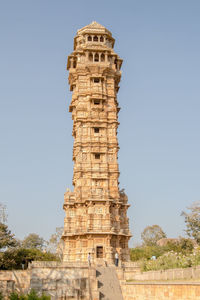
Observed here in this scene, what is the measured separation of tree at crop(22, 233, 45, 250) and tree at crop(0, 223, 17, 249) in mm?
36533

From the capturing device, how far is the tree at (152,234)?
76.7 metres

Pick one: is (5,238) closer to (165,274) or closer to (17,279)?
(17,279)

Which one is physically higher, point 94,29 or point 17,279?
point 94,29

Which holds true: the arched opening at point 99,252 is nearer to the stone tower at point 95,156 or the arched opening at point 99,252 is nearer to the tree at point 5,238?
the stone tower at point 95,156

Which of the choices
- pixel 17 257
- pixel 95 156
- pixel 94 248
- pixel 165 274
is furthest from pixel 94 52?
pixel 165 274

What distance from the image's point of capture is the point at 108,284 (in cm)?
2673

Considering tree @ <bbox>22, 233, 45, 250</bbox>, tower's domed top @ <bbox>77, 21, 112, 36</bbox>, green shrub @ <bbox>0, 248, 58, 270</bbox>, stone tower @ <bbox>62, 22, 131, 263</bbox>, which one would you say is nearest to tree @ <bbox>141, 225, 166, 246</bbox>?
tree @ <bbox>22, 233, 45, 250</bbox>

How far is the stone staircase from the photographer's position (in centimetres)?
2533

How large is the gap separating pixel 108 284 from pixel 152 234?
5325cm

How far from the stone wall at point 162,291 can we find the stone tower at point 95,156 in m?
11.1

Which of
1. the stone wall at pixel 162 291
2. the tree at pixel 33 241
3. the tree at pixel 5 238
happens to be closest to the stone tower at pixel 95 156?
the tree at pixel 5 238

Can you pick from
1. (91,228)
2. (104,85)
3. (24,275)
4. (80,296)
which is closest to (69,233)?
(91,228)

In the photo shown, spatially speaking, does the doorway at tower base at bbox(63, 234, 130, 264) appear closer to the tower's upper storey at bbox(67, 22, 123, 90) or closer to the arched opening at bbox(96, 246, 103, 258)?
the arched opening at bbox(96, 246, 103, 258)

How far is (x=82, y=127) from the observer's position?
1678 inches
